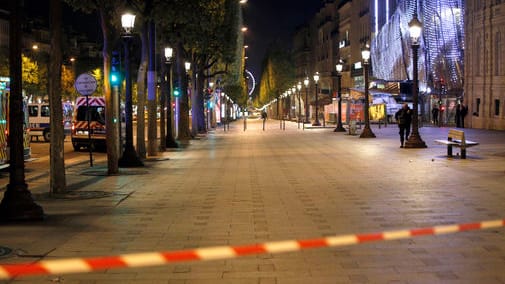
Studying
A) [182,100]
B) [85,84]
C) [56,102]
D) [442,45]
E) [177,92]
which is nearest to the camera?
[56,102]

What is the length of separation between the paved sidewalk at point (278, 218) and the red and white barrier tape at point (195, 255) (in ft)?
0.43

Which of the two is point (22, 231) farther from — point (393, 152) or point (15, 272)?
point (393, 152)

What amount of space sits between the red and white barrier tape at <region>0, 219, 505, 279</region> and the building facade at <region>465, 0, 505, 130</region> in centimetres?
4057

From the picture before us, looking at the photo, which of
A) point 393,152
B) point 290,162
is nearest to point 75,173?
point 290,162

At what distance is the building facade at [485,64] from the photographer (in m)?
48.6

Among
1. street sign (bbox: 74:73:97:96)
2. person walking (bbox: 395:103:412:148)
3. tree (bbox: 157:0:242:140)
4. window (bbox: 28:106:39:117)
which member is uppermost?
tree (bbox: 157:0:242:140)

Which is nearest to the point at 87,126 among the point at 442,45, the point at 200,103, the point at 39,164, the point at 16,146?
the point at 39,164

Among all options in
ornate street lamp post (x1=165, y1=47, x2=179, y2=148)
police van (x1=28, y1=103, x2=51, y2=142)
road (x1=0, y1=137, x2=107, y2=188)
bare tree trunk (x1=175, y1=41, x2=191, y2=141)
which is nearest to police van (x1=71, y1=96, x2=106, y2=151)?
road (x1=0, y1=137, x2=107, y2=188)

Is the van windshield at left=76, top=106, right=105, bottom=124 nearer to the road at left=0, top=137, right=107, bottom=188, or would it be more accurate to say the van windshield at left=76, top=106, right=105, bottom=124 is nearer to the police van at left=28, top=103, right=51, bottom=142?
the road at left=0, top=137, right=107, bottom=188

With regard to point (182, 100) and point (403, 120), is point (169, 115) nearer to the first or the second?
point (182, 100)

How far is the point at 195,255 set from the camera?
798cm

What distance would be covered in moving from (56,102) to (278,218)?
562 cm

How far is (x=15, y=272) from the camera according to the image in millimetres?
7270

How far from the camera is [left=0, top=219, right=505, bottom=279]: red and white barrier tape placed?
7410 mm
